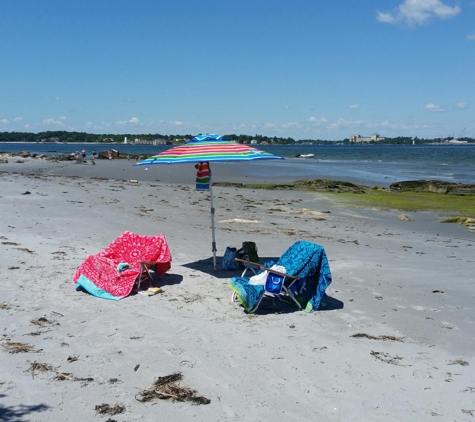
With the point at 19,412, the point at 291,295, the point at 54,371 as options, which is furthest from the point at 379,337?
the point at 19,412

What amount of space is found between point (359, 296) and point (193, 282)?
2.45m

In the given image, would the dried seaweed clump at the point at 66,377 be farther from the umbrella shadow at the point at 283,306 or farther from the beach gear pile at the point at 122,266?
the umbrella shadow at the point at 283,306

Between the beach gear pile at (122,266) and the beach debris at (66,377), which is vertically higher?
the beach gear pile at (122,266)

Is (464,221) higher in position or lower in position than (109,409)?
lower

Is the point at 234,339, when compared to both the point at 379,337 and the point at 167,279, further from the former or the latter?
the point at 167,279

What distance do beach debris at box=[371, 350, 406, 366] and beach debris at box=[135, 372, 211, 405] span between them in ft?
6.48

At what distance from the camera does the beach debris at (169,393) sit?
4461mm

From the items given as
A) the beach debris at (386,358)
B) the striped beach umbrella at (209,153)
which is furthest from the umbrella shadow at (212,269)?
the beach debris at (386,358)

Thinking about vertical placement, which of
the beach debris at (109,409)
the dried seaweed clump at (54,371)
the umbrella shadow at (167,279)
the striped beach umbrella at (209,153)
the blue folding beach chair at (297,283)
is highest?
the striped beach umbrella at (209,153)

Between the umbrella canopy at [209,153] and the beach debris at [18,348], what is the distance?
3267mm

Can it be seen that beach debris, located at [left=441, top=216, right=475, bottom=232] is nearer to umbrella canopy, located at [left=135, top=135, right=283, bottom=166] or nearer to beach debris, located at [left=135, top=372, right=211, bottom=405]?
umbrella canopy, located at [left=135, top=135, right=283, bottom=166]

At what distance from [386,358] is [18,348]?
374cm

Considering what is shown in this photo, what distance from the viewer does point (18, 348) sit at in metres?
5.21

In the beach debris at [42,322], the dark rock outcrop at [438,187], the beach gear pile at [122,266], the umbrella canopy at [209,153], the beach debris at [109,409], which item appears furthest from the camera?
the dark rock outcrop at [438,187]
